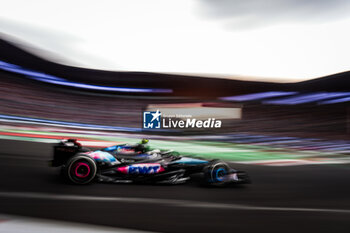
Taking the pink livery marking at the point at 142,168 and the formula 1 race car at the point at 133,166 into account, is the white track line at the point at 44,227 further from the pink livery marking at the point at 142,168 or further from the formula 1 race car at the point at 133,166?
the pink livery marking at the point at 142,168

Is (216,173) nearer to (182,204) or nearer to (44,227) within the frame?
(182,204)

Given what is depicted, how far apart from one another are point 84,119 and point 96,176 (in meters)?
6.72

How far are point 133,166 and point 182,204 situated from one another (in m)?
0.95

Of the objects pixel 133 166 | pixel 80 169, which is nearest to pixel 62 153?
pixel 80 169

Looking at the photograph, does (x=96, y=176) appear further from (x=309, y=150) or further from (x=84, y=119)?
(x=309, y=150)

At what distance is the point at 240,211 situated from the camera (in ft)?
9.46

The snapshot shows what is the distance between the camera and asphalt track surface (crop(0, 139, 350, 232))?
2.53 meters

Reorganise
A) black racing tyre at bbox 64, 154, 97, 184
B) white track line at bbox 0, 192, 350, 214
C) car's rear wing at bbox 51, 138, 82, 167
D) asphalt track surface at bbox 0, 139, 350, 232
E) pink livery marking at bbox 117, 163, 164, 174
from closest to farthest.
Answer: asphalt track surface at bbox 0, 139, 350, 232, white track line at bbox 0, 192, 350, 214, black racing tyre at bbox 64, 154, 97, 184, pink livery marking at bbox 117, 163, 164, 174, car's rear wing at bbox 51, 138, 82, 167

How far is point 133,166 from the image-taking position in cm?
357

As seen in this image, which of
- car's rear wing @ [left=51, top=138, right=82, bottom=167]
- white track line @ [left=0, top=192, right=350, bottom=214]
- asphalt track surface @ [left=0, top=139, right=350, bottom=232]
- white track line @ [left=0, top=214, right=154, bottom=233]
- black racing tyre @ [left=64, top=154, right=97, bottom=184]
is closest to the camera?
white track line @ [left=0, top=214, right=154, bottom=233]

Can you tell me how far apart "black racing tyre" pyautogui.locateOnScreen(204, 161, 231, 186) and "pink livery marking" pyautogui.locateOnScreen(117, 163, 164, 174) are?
682 mm

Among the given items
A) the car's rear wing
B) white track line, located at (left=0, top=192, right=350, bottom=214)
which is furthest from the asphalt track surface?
the car's rear wing

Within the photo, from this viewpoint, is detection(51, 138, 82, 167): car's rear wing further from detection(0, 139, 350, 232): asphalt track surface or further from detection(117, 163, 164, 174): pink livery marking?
detection(117, 163, 164, 174): pink livery marking

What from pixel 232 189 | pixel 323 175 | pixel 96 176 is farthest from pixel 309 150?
pixel 96 176
